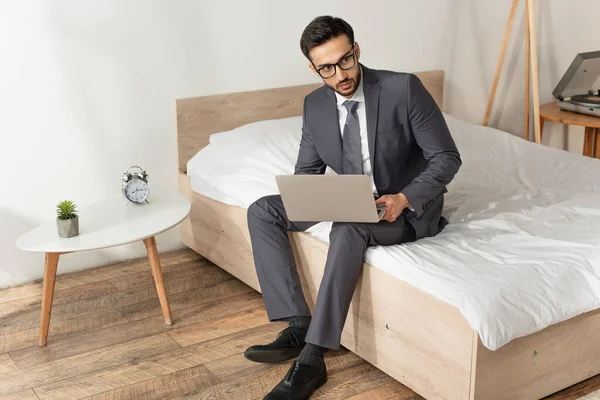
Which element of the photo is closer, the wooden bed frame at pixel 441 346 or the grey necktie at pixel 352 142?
the wooden bed frame at pixel 441 346

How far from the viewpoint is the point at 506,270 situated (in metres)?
2.03

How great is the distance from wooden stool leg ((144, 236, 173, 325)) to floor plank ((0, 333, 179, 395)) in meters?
0.10

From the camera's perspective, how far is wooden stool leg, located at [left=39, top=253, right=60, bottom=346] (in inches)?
97.4

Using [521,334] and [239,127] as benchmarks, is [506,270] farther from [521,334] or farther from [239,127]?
[239,127]

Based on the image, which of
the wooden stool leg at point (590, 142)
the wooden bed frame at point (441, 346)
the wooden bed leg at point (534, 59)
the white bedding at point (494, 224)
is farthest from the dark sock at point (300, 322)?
the wooden stool leg at point (590, 142)

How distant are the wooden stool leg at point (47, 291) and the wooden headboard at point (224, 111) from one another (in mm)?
900

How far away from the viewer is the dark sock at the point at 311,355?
222 cm

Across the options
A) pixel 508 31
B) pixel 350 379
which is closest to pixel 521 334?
pixel 350 379

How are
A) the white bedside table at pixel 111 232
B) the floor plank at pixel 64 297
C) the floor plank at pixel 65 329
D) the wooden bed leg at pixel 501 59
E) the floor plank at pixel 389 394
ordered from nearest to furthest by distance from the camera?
the floor plank at pixel 389 394, the white bedside table at pixel 111 232, the floor plank at pixel 65 329, the floor plank at pixel 64 297, the wooden bed leg at pixel 501 59

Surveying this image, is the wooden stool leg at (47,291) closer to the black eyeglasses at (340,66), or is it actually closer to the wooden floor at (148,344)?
the wooden floor at (148,344)

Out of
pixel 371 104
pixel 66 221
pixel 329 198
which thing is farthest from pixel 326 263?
pixel 66 221

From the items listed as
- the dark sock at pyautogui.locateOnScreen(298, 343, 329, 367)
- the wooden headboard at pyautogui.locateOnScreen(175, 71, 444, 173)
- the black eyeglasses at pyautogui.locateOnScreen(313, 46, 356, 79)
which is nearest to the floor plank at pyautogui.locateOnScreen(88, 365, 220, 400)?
the dark sock at pyautogui.locateOnScreen(298, 343, 329, 367)

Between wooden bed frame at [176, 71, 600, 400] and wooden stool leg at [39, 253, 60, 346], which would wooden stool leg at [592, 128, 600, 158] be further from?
wooden stool leg at [39, 253, 60, 346]

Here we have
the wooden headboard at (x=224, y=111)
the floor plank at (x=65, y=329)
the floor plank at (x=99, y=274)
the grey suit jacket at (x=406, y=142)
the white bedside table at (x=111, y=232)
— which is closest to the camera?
the grey suit jacket at (x=406, y=142)
